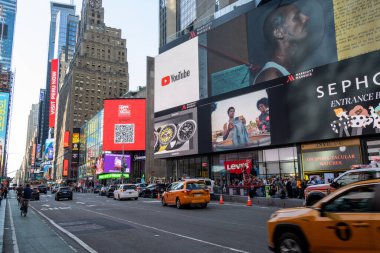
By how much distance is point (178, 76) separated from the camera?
5256 cm

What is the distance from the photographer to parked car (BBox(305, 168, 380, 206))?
1167 centimetres

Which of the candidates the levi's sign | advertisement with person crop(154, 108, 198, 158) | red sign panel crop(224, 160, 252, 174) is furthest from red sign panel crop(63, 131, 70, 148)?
red sign panel crop(224, 160, 252, 174)

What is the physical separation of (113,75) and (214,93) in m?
110

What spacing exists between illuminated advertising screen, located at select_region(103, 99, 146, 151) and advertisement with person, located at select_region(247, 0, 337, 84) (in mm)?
50270

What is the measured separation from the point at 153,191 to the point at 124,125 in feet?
173

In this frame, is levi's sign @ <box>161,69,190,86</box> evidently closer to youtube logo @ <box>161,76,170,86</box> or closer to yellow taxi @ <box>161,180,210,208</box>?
youtube logo @ <box>161,76,170,86</box>

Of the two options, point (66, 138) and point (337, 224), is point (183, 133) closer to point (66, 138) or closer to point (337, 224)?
point (337, 224)

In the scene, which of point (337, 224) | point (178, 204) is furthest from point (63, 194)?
point (337, 224)

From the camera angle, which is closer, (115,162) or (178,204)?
(178,204)

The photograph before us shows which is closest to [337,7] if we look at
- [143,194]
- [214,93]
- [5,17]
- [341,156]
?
[341,156]

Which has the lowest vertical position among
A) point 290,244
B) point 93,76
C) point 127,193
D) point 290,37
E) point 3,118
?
point 290,244

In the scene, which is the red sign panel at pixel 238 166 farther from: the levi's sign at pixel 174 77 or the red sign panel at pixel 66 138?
the red sign panel at pixel 66 138

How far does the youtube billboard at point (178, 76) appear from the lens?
162 ft

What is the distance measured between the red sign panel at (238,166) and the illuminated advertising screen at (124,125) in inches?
1798
